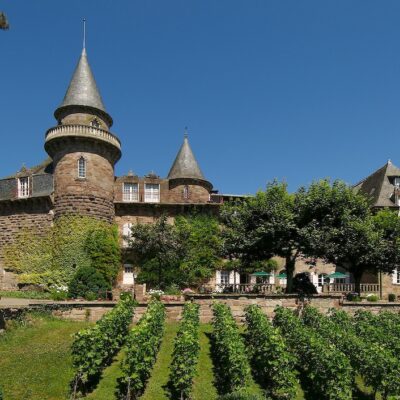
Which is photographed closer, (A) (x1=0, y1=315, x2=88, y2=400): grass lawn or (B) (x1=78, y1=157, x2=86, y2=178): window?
(A) (x1=0, y1=315, x2=88, y2=400): grass lawn

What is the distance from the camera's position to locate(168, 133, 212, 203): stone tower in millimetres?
36688

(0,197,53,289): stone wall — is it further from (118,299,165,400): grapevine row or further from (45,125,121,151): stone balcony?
(118,299,165,400): grapevine row

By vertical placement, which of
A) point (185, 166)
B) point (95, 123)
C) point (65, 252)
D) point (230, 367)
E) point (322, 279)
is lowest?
point (230, 367)

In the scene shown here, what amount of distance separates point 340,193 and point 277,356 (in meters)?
15.8

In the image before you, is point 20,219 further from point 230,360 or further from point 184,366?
point 230,360

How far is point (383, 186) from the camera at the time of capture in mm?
37969

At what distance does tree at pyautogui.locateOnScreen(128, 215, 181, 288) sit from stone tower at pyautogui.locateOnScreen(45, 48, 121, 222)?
295cm

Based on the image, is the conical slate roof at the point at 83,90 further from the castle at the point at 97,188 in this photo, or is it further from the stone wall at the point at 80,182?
the stone wall at the point at 80,182

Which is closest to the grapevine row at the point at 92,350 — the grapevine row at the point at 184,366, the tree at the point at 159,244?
the grapevine row at the point at 184,366

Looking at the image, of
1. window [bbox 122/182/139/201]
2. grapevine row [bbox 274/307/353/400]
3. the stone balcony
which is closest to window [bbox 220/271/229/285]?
window [bbox 122/182/139/201]

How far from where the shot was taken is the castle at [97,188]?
32.5m

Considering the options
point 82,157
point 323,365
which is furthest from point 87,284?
point 323,365

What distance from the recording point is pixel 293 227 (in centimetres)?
2714

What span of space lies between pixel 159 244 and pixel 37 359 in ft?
54.2
